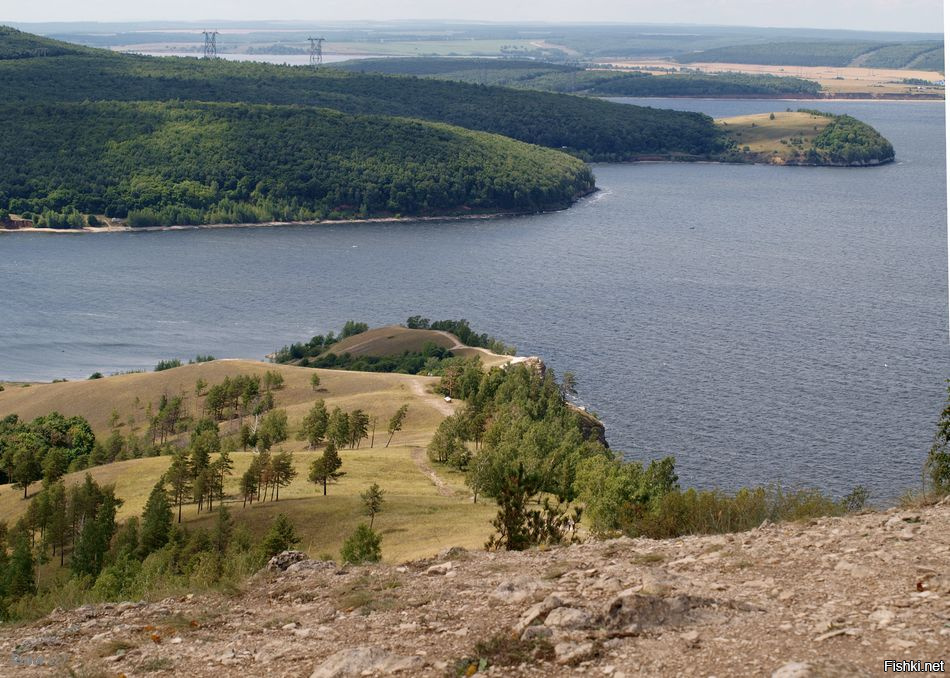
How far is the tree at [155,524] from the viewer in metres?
35.6

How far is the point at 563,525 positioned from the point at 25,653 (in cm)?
1384

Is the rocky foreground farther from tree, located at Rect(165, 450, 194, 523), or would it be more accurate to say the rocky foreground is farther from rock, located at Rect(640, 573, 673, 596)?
tree, located at Rect(165, 450, 194, 523)

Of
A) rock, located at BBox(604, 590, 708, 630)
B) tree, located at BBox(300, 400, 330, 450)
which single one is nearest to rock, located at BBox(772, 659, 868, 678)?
rock, located at BBox(604, 590, 708, 630)

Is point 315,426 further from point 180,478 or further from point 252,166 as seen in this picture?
point 252,166

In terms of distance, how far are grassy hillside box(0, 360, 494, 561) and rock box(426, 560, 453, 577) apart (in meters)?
10.1

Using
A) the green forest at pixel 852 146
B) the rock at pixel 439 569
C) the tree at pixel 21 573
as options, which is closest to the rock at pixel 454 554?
the rock at pixel 439 569

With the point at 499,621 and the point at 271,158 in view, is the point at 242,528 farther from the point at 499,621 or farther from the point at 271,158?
the point at 271,158

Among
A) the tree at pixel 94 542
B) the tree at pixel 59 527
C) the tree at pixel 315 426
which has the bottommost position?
the tree at pixel 315 426

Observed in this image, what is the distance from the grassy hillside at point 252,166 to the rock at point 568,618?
135177mm

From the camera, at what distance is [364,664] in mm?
13523

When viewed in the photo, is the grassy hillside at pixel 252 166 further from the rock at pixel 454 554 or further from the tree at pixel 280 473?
the rock at pixel 454 554

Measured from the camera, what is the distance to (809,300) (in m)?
93.2

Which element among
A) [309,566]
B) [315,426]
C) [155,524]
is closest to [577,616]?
[309,566]

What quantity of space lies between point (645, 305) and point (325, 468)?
56.0 meters
